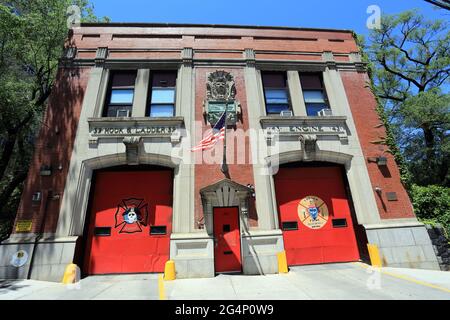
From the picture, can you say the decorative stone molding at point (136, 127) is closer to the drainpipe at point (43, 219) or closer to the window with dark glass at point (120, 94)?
the window with dark glass at point (120, 94)

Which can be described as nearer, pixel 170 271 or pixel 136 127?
pixel 170 271

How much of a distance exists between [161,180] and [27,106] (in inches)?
267

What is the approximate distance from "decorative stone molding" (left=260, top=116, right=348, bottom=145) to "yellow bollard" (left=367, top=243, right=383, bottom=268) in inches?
182

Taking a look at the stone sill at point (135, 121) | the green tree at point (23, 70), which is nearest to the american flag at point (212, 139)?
the stone sill at point (135, 121)

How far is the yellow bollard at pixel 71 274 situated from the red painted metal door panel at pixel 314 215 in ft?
26.6

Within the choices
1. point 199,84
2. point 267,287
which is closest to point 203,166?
point 199,84

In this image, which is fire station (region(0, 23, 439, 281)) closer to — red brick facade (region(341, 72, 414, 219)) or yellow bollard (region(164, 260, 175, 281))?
red brick facade (region(341, 72, 414, 219))

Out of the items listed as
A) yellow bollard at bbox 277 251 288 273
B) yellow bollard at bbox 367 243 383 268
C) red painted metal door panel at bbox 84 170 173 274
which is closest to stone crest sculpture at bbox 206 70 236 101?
red painted metal door panel at bbox 84 170 173 274

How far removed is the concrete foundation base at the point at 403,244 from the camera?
9195mm

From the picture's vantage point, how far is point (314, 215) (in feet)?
34.1

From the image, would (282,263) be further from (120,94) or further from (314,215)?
(120,94)

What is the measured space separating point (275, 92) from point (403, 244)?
8827mm

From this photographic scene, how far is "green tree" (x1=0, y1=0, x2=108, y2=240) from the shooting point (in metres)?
10.2
